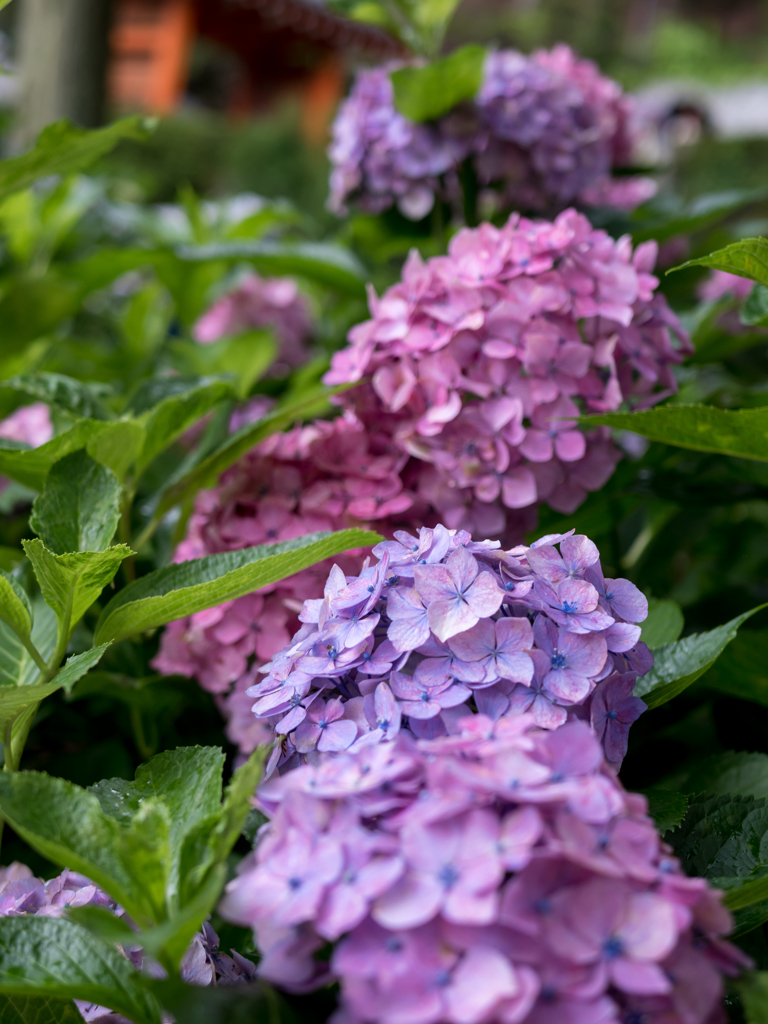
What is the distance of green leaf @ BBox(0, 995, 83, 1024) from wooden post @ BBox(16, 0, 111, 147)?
3.52m

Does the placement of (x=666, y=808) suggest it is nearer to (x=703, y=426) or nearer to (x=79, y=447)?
Answer: (x=703, y=426)

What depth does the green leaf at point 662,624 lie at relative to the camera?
82 cm

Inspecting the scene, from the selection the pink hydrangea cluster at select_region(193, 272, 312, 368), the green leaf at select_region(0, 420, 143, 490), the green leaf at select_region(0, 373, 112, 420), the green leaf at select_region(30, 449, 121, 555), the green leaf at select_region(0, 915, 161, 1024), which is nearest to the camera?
the green leaf at select_region(0, 915, 161, 1024)

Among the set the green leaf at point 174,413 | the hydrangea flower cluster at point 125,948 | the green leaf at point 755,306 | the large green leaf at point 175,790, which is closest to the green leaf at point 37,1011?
the hydrangea flower cluster at point 125,948

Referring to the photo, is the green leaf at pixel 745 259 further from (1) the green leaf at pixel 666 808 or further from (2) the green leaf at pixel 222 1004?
(2) the green leaf at pixel 222 1004

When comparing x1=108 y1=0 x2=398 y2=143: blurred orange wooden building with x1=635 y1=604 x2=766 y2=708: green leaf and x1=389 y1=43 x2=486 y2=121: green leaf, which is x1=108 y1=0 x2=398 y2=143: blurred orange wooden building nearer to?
x1=389 y1=43 x2=486 y2=121: green leaf

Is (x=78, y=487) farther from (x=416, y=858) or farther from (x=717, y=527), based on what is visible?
(x=717, y=527)

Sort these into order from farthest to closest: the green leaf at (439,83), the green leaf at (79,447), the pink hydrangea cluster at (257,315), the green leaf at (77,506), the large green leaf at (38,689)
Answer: the pink hydrangea cluster at (257,315) < the green leaf at (439,83) < the green leaf at (79,447) < the green leaf at (77,506) < the large green leaf at (38,689)

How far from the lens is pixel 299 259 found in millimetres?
1405

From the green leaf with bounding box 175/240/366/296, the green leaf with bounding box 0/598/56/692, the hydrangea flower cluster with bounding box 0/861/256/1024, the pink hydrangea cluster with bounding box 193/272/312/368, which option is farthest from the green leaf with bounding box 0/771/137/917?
the pink hydrangea cluster with bounding box 193/272/312/368

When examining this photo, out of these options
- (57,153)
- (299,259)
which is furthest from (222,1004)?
(299,259)

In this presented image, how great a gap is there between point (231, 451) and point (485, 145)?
68 centimetres

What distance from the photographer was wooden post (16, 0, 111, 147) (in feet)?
11.7

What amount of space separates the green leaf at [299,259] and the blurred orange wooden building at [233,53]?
9084 millimetres
